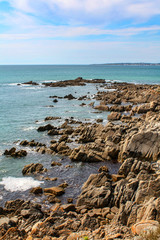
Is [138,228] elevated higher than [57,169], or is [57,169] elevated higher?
[138,228]

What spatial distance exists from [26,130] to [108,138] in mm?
19623

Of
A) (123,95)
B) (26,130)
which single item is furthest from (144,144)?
(123,95)

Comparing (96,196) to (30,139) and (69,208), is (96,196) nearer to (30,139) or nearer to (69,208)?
(69,208)

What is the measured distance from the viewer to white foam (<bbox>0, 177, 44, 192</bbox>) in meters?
26.7

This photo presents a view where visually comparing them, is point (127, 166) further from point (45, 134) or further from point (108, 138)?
point (45, 134)

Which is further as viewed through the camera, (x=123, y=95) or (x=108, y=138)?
(x=123, y=95)

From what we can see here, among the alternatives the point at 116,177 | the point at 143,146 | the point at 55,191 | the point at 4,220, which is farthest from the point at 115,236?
the point at 143,146

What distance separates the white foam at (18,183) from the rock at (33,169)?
1.42m

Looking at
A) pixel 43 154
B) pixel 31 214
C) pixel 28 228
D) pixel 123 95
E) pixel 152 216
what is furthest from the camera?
pixel 123 95

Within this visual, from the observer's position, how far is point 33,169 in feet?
101

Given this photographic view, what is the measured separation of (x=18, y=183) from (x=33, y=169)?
3311mm

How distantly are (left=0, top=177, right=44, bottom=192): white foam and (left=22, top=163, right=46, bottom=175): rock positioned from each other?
1424 mm

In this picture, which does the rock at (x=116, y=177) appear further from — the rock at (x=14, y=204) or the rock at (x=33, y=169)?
the rock at (x=14, y=204)

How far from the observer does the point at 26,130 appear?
161 feet
